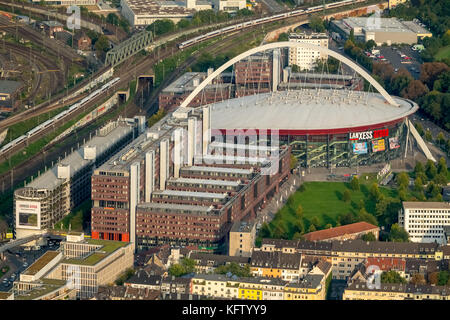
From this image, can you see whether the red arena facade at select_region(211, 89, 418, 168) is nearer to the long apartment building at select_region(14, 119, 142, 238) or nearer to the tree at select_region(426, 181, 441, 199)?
the long apartment building at select_region(14, 119, 142, 238)

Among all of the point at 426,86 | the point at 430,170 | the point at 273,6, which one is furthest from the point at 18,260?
the point at 273,6

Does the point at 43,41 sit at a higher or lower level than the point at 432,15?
lower

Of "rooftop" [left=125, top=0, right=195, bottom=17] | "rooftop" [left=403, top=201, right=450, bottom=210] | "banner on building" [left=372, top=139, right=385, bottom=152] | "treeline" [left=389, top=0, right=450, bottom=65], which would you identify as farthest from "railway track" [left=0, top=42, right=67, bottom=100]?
"rooftop" [left=403, top=201, right=450, bottom=210]

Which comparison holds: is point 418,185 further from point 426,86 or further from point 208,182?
point 426,86

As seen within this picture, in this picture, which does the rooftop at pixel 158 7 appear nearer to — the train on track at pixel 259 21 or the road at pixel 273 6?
the train on track at pixel 259 21

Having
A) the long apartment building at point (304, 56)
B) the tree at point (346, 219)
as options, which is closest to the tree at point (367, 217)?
the tree at point (346, 219)
